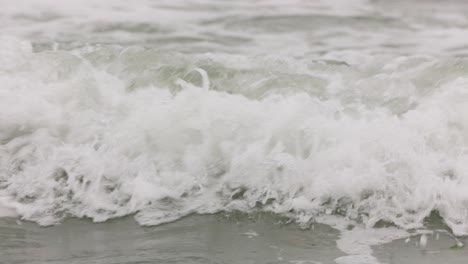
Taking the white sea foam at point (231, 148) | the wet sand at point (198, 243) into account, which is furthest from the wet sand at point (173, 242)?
the white sea foam at point (231, 148)

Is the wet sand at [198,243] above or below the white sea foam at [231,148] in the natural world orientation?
below

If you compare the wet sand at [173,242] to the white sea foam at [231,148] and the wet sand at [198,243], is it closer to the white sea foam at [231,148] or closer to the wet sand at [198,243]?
the wet sand at [198,243]

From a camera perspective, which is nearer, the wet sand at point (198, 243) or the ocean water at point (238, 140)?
the wet sand at point (198, 243)

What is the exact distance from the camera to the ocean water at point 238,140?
3281 mm

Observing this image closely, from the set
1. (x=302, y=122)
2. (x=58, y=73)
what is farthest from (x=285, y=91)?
(x=58, y=73)

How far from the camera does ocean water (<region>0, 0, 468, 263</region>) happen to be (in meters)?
3.28

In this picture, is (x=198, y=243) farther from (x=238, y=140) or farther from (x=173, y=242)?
(x=238, y=140)

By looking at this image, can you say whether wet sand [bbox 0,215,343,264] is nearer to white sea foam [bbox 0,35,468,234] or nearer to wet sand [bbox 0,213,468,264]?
wet sand [bbox 0,213,468,264]

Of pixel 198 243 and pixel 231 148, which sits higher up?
pixel 231 148

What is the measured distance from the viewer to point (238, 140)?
3717 mm

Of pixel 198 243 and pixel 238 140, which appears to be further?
pixel 238 140

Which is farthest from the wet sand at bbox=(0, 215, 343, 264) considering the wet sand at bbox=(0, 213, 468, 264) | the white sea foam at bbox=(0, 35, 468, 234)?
the white sea foam at bbox=(0, 35, 468, 234)

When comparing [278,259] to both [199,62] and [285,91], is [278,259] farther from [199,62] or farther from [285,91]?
[199,62]

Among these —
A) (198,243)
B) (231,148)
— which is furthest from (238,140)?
(198,243)
